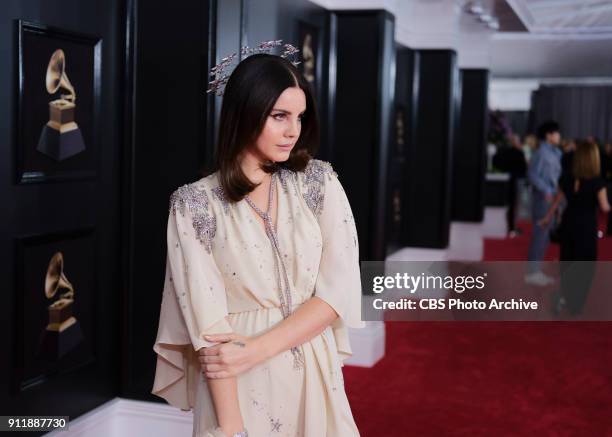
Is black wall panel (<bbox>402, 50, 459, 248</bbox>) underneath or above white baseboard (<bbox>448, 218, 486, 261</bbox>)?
above

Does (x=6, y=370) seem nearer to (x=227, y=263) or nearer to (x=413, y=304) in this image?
(x=227, y=263)

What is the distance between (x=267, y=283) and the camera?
1996mm

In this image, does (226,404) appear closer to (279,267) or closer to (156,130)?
(279,267)

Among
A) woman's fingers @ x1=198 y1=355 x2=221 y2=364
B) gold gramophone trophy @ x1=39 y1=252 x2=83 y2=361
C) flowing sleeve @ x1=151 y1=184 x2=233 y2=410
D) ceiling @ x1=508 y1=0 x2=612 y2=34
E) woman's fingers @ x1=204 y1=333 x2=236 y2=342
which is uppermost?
ceiling @ x1=508 y1=0 x2=612 y2=34

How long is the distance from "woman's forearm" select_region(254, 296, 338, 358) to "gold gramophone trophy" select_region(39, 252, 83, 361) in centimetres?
164

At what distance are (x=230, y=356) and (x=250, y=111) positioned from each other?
522 millimetres

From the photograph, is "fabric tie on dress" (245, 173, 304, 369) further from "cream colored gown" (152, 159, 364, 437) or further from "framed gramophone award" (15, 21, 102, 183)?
"framed gramophone award" (15, 21, 102, 183)

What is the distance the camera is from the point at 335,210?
203 centimetres

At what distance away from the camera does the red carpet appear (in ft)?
14.5

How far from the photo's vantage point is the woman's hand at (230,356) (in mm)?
1912

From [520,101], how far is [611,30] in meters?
10.5

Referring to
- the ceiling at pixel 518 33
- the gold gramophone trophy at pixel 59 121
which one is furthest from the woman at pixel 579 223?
the gold gramophone trophy at pixel 59 121

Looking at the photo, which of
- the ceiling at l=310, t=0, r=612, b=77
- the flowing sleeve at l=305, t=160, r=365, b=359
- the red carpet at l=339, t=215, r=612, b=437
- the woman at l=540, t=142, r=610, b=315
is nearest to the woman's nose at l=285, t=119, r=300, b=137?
the flowing sleeve at l=305, t=160, r=365, b=359

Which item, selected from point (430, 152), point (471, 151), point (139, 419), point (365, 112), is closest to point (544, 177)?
point (430, 152)
